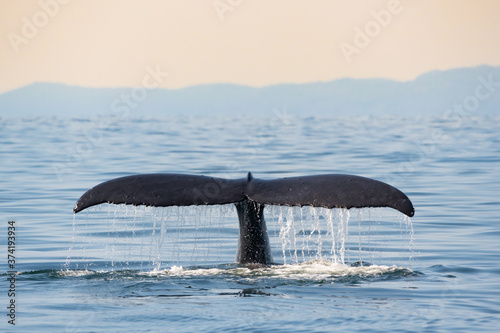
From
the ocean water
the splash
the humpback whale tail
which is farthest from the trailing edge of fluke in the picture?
the splash

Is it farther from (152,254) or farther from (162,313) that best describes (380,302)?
(152,254)

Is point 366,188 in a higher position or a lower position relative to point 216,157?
lower

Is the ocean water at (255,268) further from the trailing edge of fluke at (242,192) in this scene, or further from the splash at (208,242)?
the trailing edge of fluke at (242,192)

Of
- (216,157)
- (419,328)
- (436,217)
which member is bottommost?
(419,328)

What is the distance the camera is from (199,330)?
6.48m

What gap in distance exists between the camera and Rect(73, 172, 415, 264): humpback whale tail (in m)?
7.20

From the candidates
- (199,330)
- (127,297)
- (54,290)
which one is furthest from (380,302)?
(54,290)

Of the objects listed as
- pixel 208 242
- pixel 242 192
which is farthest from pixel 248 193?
pixel 208 242

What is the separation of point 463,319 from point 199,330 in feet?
7.01

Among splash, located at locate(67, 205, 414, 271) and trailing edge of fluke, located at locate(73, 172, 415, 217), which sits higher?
trailing edge of fluke, located at locate(73, 172, 415, 217)

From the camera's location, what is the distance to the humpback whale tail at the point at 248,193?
7.20 meters

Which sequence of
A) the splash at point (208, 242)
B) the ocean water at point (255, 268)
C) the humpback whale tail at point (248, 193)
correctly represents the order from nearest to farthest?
1. the ocean water at point (255, 268)
2. the humpback whale tail at point (248, 193)
3. the splash at point (208, 242)

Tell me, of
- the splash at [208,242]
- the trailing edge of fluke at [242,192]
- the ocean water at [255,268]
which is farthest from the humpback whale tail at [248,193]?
the splash at [208,242]

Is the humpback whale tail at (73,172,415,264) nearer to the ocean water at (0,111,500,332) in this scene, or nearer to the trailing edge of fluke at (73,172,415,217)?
the trailing edge of fluke at (73,172,415,217)
